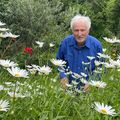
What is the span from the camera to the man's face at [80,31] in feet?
15.1

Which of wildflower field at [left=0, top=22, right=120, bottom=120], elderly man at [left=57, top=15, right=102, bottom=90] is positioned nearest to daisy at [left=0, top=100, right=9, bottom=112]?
wildflower field at [left=0, top=22, right=120, bottom=120]

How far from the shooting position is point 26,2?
8.42 metres

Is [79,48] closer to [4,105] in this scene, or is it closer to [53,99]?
[53,99]

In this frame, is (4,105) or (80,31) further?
(80,31)

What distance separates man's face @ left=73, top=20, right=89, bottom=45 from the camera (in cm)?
460

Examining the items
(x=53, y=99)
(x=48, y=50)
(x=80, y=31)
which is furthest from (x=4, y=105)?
(x=48, y=50)

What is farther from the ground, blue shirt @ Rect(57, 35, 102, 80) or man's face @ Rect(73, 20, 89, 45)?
man's face @ Rect(73, 20, 89, 45)

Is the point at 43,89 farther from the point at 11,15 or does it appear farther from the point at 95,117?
the point at 11,15

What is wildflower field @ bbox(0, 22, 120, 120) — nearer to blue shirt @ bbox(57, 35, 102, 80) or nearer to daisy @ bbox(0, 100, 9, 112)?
daisy @ bbox(0, 100, 9, 112)

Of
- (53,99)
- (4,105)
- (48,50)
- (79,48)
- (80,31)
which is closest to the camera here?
(4,105)

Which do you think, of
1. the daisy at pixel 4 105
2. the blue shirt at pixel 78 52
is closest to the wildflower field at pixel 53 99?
the daisy at pixel 4 105

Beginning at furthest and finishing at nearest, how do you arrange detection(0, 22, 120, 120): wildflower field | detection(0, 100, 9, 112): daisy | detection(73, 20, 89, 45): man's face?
detection(73, 20, 89, 45): man's face → detection(0, 22, 120, 120): wildflower field → detection(0, 100, 9, 112): daisy

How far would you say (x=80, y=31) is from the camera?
4590 mm

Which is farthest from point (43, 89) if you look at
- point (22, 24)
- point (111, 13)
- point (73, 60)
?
point (111, 13)
